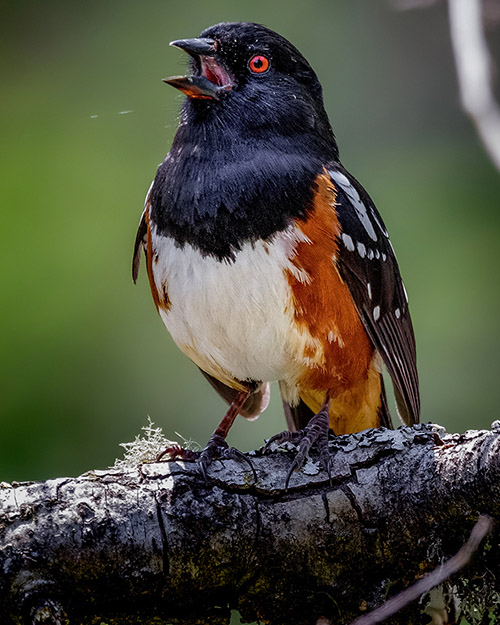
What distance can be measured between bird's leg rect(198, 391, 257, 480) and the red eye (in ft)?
3.91

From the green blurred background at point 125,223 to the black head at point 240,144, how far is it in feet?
6.74

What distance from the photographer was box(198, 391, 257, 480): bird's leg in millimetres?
2535

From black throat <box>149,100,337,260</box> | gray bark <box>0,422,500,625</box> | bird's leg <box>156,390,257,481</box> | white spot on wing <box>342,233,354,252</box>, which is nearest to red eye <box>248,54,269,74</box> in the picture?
black throat <box>149,100,337,260</box>

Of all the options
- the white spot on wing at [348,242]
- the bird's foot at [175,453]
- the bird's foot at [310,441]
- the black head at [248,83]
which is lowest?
the bird's foot at [310,441]

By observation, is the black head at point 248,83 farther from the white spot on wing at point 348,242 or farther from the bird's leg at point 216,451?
the bird's leg at point 216,451

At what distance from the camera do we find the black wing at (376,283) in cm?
301

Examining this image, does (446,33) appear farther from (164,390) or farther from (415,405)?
(415,405)

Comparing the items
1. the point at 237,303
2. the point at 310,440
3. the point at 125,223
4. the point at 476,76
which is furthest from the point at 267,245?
the point at 125,223

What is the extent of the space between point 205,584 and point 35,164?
352cm

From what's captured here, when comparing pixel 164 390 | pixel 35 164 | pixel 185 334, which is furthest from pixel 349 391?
pixel 35 164

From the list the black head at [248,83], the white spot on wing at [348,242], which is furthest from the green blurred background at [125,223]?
the black head at [248,83]

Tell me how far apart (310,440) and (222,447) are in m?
0.34

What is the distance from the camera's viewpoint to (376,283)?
3.22 metres

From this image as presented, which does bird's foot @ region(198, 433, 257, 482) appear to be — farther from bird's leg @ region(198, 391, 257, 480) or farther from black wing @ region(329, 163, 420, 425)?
black wing @ region(329, 163, 420, 425)
